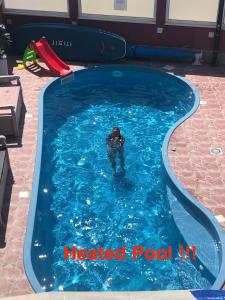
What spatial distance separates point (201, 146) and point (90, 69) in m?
7.65

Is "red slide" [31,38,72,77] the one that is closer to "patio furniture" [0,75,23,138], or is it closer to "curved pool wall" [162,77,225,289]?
"patio furniture" [0,75,23,138]

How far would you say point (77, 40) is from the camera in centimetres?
2009

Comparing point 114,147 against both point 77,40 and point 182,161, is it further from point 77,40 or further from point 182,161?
point 77,40

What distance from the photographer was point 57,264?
10703 mm

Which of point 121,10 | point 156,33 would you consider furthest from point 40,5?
point 156,33

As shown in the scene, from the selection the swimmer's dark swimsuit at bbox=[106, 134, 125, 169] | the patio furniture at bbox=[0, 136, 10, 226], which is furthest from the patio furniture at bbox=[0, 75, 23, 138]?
the swimmer's dark swimsuit at bbox=[106, 134, 125, 169]

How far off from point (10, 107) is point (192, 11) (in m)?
9.86

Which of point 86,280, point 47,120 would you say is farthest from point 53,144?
point 86,280

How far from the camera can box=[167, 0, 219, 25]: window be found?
62.7 ft

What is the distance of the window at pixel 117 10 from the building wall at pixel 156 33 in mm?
225

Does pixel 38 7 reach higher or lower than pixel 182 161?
higher

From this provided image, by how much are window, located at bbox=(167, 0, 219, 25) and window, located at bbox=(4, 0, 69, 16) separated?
489 cm

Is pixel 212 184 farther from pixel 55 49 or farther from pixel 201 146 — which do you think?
pixel 55 49
